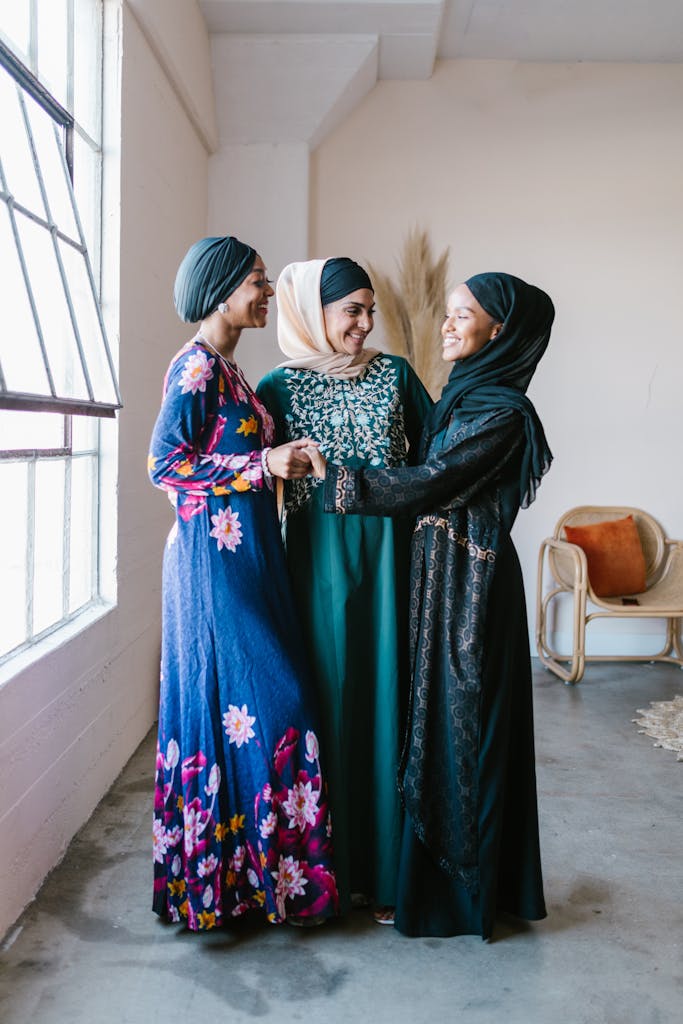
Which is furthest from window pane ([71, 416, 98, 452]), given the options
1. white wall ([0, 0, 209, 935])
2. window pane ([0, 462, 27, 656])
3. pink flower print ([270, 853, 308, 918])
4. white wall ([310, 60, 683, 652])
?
white wall ([310, 60, 683, 652])

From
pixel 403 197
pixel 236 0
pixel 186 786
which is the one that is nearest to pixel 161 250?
pixel 236 0

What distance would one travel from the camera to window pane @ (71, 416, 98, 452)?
9.55 feet

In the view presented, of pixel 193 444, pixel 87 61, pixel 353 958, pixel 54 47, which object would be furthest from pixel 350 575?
pixel 87 61

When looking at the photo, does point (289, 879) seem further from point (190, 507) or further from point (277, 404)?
point (277, 404)

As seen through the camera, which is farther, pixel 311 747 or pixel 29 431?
pixel 29 431

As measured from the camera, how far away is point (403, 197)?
5145 mm

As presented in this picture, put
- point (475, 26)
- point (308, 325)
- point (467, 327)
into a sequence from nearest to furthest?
point (467, 327), point (308, 325), point (475, 26)

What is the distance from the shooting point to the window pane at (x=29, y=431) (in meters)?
2.33

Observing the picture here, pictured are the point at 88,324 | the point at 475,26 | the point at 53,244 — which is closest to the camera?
the point at 53,244

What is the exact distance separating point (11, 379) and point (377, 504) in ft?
3.20

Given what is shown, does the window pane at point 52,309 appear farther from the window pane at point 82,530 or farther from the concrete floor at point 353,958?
the concrete floor at point 353,958

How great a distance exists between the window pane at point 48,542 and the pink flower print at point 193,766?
0.72 meters

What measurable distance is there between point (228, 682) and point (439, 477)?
0.67 m

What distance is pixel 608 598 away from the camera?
4.90 metres
